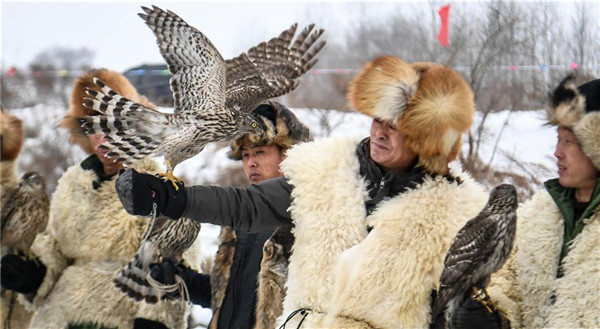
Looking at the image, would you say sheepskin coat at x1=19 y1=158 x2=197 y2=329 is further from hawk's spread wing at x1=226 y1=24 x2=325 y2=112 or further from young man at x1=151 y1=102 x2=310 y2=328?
hawk's spread wing at x1=226 y1=24 x2=325 y2=112

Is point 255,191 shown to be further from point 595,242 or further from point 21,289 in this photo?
point 21,289

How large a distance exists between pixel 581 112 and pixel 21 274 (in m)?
2.66

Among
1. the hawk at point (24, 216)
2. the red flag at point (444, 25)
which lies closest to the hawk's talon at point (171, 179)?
the hawk at point (24, 216)

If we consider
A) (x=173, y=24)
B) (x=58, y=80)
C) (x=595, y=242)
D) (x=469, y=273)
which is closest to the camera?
(x=469, y=273)

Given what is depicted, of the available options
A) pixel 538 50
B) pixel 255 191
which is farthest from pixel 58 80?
pixel 255 191

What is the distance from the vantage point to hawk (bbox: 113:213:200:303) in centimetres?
296

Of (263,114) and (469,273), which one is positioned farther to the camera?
(263,114)

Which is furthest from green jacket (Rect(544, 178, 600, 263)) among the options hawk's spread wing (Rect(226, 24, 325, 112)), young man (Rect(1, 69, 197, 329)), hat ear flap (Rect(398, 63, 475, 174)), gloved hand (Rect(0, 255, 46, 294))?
gloved hand (Rect(0, 255, 46, 294))

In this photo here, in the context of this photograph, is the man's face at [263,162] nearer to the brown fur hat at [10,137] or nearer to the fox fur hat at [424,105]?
the fox fur hat at [424,105]

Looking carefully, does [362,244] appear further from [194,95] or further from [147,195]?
[194,95]

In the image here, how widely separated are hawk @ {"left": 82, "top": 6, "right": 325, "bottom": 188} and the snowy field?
8.65 feet

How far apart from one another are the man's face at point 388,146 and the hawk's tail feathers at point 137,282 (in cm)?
116

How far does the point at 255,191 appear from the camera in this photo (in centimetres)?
234

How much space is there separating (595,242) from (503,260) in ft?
1.14
